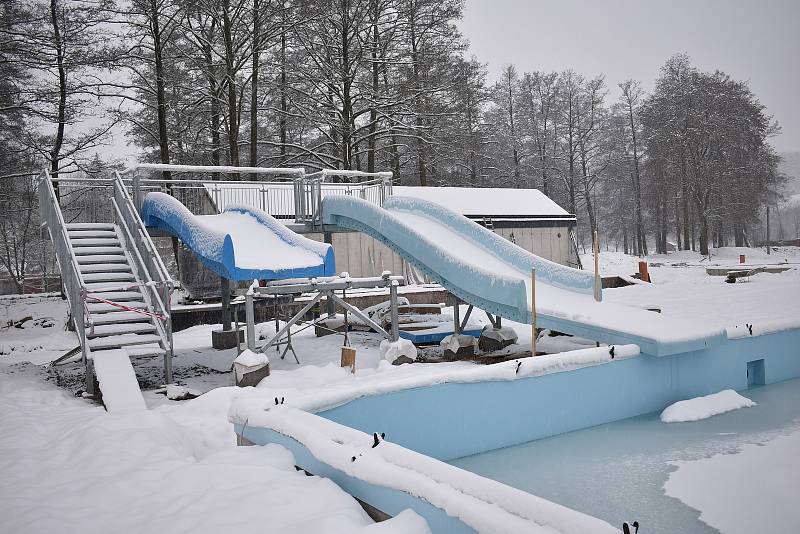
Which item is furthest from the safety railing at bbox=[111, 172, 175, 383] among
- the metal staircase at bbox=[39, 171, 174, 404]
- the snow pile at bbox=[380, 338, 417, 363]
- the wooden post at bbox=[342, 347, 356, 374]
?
the snow pile at bbox=[380, 338, 417, 363]

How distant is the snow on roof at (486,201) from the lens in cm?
2245

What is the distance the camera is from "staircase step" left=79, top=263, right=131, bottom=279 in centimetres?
1022

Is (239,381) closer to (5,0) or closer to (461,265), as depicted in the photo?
(461,265)

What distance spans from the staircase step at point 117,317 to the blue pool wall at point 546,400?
496 cm

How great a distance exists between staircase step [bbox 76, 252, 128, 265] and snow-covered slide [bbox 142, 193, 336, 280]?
1092 millimetres

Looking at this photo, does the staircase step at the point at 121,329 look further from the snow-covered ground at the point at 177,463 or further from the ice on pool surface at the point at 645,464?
the ice on pool surface at the point at 645,464

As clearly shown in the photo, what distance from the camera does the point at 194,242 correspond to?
35.1 ft

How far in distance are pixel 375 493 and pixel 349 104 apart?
926 inches

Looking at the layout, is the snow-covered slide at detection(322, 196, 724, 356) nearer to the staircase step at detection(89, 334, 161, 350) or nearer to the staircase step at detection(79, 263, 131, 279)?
the staircase step at detection(79, 263, 131, 279)

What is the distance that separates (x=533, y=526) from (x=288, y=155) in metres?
25.9

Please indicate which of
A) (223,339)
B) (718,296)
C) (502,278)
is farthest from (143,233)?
(718,296)

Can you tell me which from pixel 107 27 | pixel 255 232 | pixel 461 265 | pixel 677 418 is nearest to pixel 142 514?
pixel 677 418

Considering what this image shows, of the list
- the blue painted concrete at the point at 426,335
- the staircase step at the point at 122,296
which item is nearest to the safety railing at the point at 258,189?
the staircase step at the point at 122,296

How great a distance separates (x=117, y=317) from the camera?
9.32 metres
